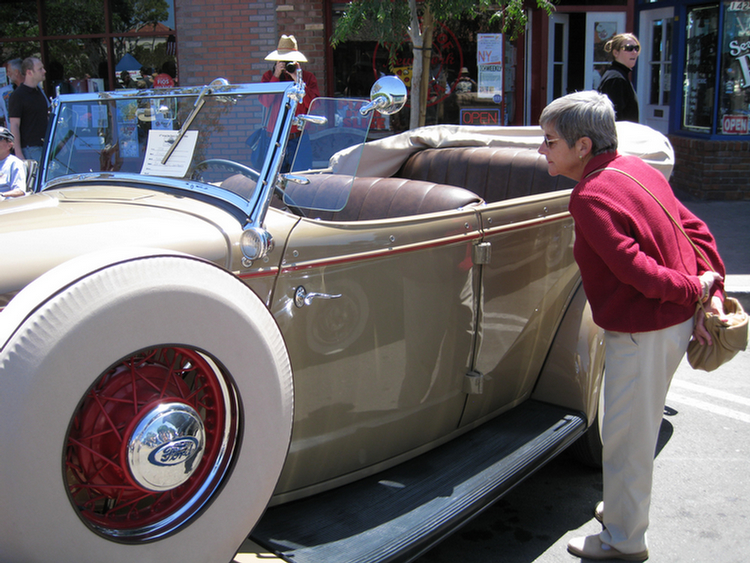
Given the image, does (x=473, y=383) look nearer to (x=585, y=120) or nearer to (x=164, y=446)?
(x=585, y=120)

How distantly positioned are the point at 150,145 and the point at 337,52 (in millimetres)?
6677

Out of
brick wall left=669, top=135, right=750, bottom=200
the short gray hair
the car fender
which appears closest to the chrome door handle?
the short gray hair

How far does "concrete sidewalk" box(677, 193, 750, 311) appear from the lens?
5.34 metres

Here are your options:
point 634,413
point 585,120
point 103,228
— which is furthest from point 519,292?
point 103,228

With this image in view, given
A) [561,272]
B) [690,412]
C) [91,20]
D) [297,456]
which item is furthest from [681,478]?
[91,20]

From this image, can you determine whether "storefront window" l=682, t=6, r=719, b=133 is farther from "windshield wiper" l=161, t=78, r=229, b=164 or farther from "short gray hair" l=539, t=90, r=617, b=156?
"windshield wiper" l=161, t=78, r=229, b=164

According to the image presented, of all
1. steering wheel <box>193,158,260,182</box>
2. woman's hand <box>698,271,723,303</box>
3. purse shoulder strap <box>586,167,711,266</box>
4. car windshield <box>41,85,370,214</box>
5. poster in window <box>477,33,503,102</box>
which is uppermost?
poster in window <box>477,33,503,102</box>

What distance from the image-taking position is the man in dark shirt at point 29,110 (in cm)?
617

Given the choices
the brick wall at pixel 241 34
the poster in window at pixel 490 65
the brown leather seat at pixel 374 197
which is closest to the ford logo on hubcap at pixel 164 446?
the brown leather seat at pixel 374 197

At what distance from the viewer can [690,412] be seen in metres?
3.70

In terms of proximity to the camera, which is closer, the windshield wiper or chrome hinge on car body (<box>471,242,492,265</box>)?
the windshield wiper

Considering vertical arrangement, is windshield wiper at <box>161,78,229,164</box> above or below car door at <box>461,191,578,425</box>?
above

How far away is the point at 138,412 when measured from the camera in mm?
1547

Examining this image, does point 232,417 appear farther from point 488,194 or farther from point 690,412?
point 690,412
